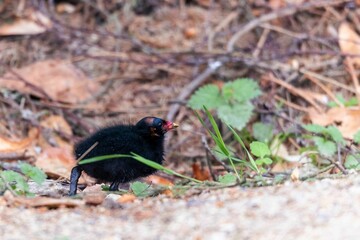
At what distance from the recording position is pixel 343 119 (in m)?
7.00

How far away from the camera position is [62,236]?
3896mm

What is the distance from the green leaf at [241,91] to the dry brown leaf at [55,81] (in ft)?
5.34

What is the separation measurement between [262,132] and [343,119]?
680 millimetres

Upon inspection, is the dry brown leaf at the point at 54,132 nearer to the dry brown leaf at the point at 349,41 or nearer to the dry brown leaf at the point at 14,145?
the dry brown leaf at the point at 14,145

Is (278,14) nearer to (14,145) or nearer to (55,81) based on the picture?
(55,81)

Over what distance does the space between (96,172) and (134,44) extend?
3.67m

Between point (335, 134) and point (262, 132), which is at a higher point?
point (335, 134)

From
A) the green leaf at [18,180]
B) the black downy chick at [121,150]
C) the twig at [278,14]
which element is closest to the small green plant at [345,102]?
the twig at [278,14]

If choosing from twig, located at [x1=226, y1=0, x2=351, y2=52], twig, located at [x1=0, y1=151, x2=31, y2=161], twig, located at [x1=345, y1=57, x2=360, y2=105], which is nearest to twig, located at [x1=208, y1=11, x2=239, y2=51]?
twig, located at [x1=226, y1=0, x2=351, y2=52]

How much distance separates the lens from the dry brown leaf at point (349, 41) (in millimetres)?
8102

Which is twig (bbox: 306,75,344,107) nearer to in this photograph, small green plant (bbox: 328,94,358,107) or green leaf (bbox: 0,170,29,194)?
small green plant (bbox: 328,94,358,107)

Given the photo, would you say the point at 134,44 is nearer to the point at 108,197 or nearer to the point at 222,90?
the point at 222,90

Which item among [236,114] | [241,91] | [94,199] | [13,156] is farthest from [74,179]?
[241,91]

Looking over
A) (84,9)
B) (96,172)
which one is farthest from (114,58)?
(96,172)
